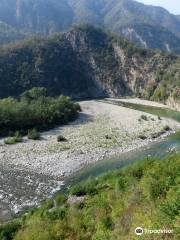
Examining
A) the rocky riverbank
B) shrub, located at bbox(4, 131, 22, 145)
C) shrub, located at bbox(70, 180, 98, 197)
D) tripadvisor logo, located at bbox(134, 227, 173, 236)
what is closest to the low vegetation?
shrub, located at bbox(4, 131, 22, 145)

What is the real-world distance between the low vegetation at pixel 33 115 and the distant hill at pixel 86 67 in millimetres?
47949

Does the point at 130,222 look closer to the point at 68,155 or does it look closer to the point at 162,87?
the point at 68,155

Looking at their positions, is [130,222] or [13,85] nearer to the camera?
[130,222]

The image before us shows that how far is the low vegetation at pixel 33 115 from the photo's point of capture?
70.3m

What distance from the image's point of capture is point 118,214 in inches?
930

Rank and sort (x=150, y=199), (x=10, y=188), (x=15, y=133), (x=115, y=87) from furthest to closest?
(x=115, y=87) < (x=15, y=133) < (x=10, y=188) < (x=150, y=199)

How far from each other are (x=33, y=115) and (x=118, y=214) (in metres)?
52.8

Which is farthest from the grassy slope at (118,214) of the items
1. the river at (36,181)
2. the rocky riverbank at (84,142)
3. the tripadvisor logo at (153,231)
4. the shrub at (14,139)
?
the shrub at (14,139)

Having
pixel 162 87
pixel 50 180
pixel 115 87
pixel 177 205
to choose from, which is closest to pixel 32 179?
pixel 50 180

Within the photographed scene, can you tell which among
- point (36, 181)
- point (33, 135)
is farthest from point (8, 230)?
point (33, 135)

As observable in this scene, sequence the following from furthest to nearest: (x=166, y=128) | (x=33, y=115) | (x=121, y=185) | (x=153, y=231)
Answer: (x=33, y=115) → (x=166, y=128) → (x=121, y=185) → (x=153, y=231)

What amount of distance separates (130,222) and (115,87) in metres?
132

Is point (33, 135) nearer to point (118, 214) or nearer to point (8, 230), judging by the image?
point (8, 230)

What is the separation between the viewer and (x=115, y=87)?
151750 mm
